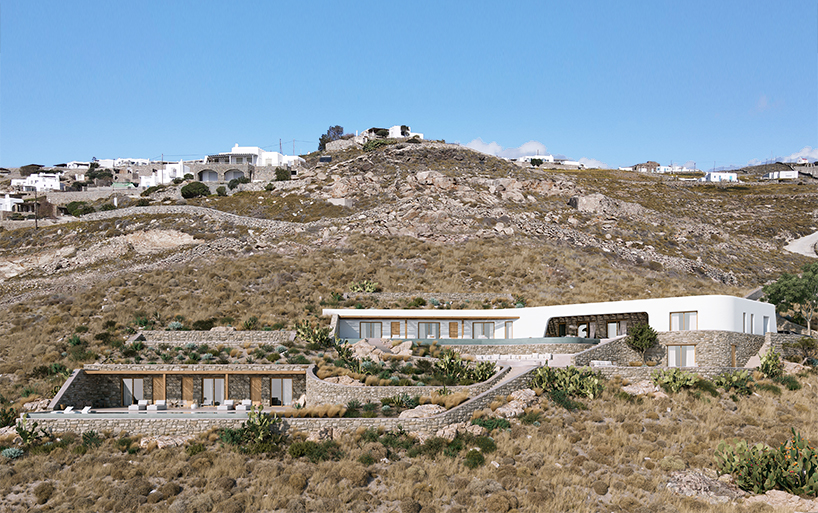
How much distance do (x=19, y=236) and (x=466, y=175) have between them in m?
66.1

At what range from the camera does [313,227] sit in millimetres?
81750

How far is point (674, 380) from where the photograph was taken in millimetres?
35281

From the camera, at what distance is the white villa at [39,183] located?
131 meters


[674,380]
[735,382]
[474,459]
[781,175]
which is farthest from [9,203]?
[781,175]

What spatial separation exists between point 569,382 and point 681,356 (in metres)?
8.72

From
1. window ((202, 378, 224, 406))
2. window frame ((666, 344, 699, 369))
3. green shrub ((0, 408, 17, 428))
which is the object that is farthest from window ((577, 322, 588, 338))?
green shrub ((0, 408, 17, 428))

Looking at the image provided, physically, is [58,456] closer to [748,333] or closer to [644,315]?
[644,315]

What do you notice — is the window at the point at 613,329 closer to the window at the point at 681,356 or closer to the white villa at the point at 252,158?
the window at the point at 681,356

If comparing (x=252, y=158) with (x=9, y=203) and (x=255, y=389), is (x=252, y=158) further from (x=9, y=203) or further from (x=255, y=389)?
(x=255, y=389)

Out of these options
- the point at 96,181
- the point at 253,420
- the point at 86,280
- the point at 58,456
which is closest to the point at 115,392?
the point at 58,456

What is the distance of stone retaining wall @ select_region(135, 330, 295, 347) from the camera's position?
42.7 metres

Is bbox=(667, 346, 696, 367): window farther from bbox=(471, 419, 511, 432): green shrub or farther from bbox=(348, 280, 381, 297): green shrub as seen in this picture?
bbox=(348, 280, 381, 297): green shrub

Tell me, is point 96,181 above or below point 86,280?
above

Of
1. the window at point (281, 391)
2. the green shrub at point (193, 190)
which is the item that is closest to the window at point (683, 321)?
the window at point (281, 391)
